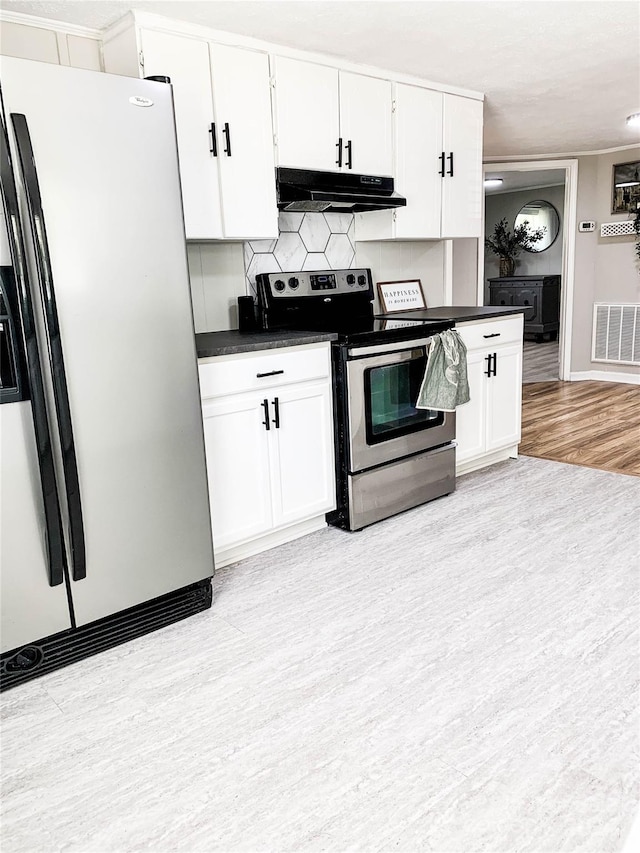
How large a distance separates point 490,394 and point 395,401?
2.95ft

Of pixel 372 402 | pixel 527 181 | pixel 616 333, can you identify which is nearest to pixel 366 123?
pixel 372 402

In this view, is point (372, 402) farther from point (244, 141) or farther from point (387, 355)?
point (244, 141)

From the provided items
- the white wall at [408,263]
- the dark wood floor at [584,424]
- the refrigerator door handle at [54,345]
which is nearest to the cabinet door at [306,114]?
the white wall at [408,263]

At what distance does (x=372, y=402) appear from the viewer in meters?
3.04

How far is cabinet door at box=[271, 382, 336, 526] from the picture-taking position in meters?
2.81

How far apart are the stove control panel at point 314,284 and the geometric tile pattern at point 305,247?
12 cm

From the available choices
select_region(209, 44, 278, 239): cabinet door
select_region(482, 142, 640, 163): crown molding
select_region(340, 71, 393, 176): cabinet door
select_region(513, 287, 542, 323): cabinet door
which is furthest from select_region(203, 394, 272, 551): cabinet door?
select_region(513, 287, 542, 323): cabinet door

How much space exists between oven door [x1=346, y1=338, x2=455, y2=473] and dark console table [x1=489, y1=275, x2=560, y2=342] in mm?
6447

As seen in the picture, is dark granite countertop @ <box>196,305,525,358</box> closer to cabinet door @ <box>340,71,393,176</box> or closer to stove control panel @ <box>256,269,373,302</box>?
stove control panel @ <box>256,269,373,302</box>

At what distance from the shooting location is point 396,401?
3.17 meters

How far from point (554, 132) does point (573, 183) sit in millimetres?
1214

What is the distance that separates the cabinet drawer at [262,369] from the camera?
252 centimetres

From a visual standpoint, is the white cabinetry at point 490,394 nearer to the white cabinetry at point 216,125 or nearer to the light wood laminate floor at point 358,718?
the light wood laminate floor at point 358,718

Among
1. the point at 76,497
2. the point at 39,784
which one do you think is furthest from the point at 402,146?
the point at 39,784
